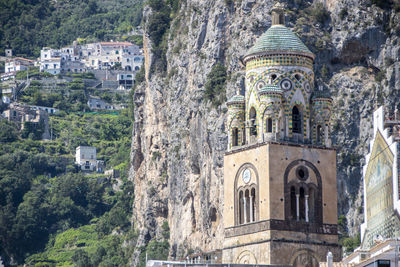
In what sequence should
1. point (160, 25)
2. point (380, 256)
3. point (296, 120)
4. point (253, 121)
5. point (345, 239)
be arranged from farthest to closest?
point (160, 25) → point (345, 239) → point (253, 121) → point (296, 120) → point (380, 256)

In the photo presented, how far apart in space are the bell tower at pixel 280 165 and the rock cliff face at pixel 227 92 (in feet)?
151

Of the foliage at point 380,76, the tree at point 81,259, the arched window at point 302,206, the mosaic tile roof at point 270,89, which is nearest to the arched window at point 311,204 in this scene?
the arched window at point 302,206

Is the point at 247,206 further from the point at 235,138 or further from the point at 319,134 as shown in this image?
the point at 319,134

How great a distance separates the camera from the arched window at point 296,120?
204 ft

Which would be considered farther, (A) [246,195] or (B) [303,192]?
(A) [246,195]

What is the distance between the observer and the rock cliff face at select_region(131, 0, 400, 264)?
373 ft

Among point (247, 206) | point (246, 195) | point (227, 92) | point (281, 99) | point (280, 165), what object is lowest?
point (247, 206)

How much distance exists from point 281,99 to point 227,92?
59.8 m

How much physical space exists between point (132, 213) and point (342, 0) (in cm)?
5224

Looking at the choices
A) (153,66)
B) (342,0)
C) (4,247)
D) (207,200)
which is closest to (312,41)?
(342,0)

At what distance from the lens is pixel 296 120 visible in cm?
6244

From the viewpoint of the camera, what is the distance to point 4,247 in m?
178

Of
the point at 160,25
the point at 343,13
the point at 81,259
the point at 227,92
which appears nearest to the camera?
the point at 343,13

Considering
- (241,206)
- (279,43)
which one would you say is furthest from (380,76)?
(241,206)
